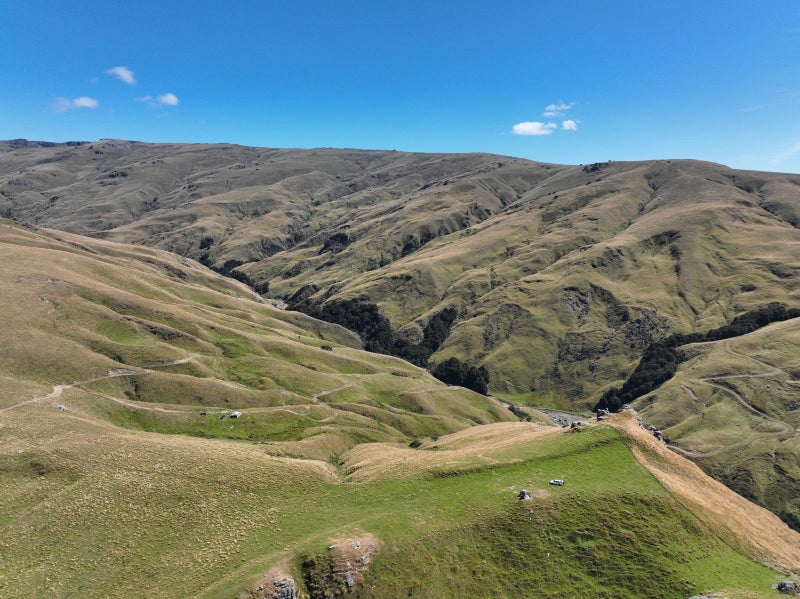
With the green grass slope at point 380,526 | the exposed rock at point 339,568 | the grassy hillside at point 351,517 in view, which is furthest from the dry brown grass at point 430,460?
the exposed rock at point 339,568

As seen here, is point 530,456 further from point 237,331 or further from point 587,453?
point 237,331

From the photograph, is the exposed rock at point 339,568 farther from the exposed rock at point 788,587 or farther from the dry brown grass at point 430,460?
the exposed rock at point 788,587

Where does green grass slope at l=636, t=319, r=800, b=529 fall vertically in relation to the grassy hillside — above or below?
below

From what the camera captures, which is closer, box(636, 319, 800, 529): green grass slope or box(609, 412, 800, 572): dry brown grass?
box(609, 412, 800, 572): dry brown grass

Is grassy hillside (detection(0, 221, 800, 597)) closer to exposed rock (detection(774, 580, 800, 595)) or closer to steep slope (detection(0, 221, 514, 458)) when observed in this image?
exposed rock (detection(774, 580, 800, 595))

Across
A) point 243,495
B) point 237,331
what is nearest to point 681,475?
point 243,495

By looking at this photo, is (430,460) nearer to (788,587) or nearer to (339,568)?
(339,568)

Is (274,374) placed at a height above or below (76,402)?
below

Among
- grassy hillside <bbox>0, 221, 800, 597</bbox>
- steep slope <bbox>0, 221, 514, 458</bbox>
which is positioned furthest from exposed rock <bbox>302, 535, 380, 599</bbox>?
steep slope <bbox>0, 221, 514, 458</bbox>
